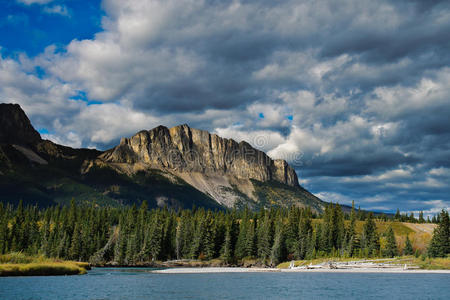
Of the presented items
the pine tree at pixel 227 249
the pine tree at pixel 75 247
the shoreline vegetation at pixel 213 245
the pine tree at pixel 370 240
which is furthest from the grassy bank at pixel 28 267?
the pine tree at pixel 370 240

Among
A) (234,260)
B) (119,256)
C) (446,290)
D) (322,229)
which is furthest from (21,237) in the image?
(446,290)

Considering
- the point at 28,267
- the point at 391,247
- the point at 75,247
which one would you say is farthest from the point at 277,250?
the point at 28,267

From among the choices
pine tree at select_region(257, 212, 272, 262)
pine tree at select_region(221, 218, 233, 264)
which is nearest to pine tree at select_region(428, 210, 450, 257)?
pine tree at select_region(257, 212, 272, 262)

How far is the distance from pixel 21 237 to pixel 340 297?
572 ft

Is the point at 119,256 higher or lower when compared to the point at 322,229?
lower

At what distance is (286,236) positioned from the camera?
616ft

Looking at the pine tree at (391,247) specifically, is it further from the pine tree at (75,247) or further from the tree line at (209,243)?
the pine tree at (75,247)

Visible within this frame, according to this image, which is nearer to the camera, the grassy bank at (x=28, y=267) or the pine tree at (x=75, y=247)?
the grassy bank at (x=28, y=267)

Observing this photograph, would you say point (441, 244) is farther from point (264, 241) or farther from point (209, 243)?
point (209, 243)

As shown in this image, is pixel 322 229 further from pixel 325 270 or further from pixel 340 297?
pixel 340 297

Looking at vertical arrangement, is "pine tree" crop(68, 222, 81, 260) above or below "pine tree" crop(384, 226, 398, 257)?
below

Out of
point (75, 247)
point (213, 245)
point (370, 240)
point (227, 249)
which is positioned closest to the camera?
point (370, 240)

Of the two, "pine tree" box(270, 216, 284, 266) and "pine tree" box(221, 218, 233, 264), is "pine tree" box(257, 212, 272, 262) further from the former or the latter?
"pine tree" box(221, 218, 233, 264)

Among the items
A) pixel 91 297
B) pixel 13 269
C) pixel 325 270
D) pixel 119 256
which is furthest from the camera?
pixel 119 256
